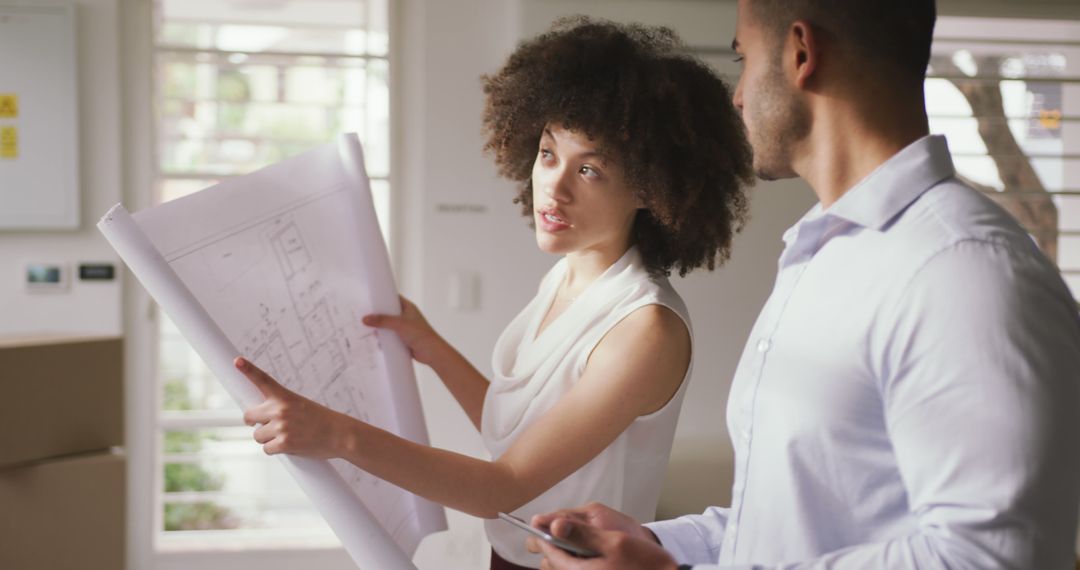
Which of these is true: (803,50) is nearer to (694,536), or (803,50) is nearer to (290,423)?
(694,536)

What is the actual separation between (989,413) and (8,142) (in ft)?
11.5

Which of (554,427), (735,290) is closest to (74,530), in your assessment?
(554,427)

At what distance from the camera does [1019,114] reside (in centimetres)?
398

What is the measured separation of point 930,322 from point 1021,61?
12.0ft

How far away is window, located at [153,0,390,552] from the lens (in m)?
3.71

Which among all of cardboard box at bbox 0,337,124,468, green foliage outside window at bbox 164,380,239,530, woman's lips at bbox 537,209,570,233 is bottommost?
green foliage outside window at bbox 164,380,239,530

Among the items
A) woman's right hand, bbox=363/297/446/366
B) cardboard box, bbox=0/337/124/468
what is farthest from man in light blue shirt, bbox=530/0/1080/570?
cardboard box, bbox=0/337/124/468

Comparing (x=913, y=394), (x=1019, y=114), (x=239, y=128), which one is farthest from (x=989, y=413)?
(x=1019, y=114)

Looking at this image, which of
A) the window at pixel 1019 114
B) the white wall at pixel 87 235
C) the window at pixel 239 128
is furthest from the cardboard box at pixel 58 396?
the window at pixel 1019 114

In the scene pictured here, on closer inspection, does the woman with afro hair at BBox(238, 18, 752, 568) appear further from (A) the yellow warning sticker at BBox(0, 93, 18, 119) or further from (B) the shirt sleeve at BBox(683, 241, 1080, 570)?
(A) the yellow warning sticker at BBox(0, 93, 18, 119)

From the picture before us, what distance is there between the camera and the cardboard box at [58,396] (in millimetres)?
1844

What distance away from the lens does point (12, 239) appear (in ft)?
11.5

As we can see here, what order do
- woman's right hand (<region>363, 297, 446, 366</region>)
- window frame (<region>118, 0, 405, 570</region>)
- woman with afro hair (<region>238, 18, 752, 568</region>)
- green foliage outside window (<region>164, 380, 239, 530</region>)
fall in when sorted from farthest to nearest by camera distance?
green foliage outside window (<region>164, 380, 239, 530</region>), window frame (<region>118, 0, 405, 570</region>), woman's right hand (<region>363, 297, 446, 366</region>), woman with afro hair (<region>238, 18, 752, 568</region>)

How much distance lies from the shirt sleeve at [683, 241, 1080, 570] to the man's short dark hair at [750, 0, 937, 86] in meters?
0.23
